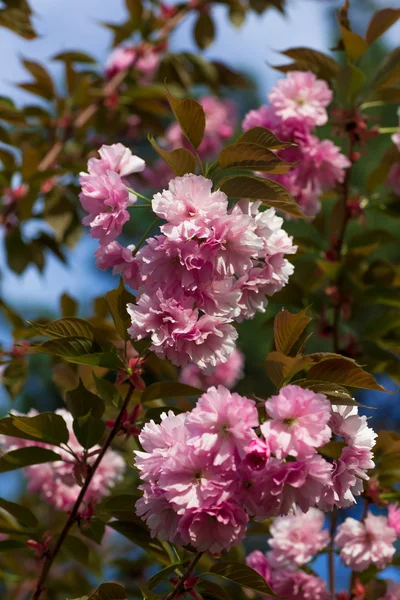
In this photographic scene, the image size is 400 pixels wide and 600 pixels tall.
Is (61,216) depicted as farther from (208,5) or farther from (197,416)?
(197,416)

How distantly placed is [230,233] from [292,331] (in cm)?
13

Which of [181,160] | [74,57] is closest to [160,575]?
[181,160]

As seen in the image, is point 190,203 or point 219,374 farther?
point 219,374

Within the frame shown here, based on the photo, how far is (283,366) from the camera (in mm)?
776

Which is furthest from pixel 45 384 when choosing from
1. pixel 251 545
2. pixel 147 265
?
A: pixel 147 265

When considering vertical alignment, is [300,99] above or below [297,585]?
above

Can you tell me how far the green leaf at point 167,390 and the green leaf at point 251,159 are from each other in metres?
0.29

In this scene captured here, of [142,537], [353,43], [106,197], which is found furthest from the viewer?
[353,43]

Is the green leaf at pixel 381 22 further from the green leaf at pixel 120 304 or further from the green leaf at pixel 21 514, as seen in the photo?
the green leaf at pixel 21 514

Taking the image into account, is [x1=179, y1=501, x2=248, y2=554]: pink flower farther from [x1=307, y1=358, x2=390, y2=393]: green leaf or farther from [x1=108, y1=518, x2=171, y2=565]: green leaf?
[x1=108, y1=518, x2=171, y2=565]: green leaf

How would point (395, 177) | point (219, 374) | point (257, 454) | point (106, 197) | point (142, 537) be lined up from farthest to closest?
point (219, 374) → point (395, 177) → point (142, 537) → point (106, 197) → point (257, 454)

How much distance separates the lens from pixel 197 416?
687mm

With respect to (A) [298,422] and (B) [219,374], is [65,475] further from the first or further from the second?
(B) [219,374]

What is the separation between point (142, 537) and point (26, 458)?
0.64 feet
